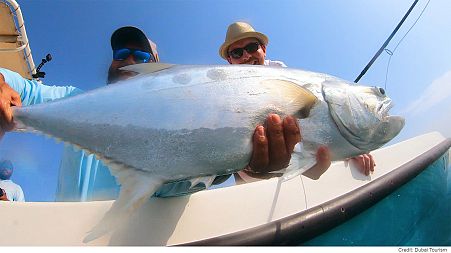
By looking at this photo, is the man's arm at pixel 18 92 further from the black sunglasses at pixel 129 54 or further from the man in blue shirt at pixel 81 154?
the black sunglasses at pixel 129 54

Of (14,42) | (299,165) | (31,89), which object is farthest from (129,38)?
(14,42)

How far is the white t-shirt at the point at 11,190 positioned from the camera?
106 inches

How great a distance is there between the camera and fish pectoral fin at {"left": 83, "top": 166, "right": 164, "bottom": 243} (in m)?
0.86

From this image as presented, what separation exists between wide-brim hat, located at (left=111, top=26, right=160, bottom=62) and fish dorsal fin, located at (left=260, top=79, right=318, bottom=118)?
1.04m

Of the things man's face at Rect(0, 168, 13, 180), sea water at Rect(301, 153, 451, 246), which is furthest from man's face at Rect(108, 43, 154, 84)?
man's face at Rect(0, 168, 13, 180)

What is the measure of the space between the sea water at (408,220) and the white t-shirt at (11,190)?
2.42 metres

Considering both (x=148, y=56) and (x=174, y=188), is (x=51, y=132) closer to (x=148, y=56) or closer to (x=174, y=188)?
(x=174, y=188)

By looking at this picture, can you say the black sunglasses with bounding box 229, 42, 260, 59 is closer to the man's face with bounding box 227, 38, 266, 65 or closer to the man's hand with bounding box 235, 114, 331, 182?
the man's face with bounding box 227, 38, 266, 65

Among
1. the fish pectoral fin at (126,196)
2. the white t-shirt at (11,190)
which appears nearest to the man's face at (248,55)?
the fish pectoral fin at (126,196)

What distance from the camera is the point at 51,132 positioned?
1.02m

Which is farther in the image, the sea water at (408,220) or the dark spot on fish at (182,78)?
the sea water at (408,220)

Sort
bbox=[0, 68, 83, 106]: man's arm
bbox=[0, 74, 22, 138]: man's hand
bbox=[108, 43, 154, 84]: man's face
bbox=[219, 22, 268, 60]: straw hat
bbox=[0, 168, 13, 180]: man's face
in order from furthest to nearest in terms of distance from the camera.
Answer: bbox=[0, 168, 13, 180]: man's face → bbox=[219, 22, 268, 60]: straw hat → bbox=[108, 43, 154, 84]: man's face → bbox=[0, 68, 83, 106]: man's arm → bbox=[0, 74, 22, 138]: man's hand

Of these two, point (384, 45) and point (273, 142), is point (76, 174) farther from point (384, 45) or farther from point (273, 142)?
point (384, 45)

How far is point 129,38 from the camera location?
1.88 meters
